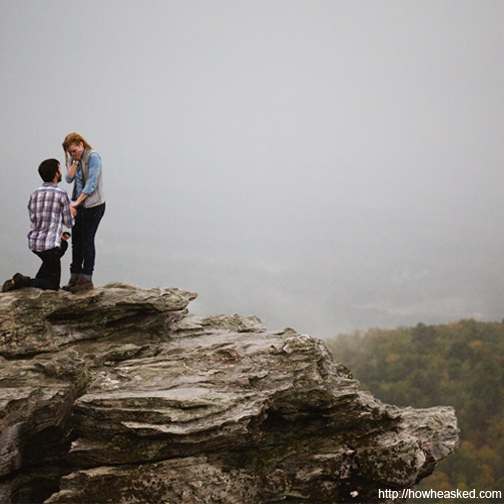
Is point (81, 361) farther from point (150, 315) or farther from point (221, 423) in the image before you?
point (221, 423)

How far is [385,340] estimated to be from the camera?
16388 cm

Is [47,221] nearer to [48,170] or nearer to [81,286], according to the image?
[48,170]

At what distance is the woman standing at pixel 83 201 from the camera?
59.4 ft

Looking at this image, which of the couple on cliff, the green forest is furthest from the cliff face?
the green forest

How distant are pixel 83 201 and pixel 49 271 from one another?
3196 millimetres

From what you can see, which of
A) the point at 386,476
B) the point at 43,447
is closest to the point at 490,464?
the point at 386,476

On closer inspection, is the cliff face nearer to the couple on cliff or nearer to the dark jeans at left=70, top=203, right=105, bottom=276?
the couple on cliff

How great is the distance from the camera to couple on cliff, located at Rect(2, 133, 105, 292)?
57.6 ft

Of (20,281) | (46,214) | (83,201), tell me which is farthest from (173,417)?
(83,201)

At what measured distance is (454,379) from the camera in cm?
13862

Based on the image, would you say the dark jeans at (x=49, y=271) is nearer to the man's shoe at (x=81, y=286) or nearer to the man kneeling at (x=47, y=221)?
the man kneeling at (x=47, y=221)

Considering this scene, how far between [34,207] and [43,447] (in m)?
8.81

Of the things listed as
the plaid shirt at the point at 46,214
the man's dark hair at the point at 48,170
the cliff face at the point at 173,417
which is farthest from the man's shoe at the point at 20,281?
the man's dark hair at the point at 48,170

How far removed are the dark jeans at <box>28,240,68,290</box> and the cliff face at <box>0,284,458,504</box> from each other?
0.54 m
